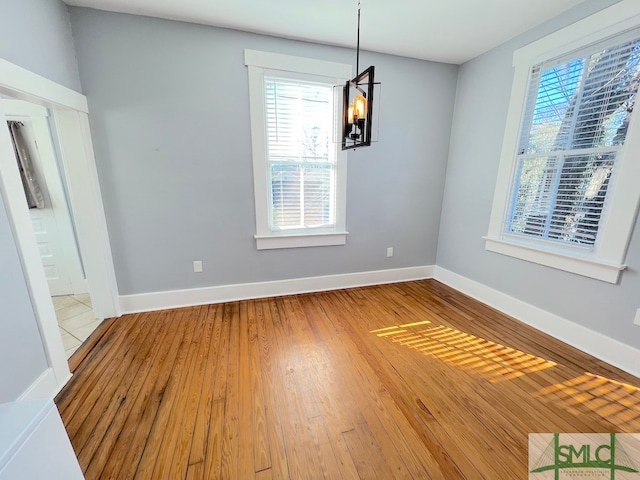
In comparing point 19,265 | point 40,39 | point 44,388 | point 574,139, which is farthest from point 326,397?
point 40,39

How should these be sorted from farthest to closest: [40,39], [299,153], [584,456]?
[299,153] → [40,39] → [584,456]

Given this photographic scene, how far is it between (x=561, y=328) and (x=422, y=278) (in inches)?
60.3

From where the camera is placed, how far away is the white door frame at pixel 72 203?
1.47 m

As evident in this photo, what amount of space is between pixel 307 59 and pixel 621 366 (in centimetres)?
368

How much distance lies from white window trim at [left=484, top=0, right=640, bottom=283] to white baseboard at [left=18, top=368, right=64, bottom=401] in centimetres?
382

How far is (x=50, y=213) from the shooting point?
9.14ft

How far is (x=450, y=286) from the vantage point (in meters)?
3.35

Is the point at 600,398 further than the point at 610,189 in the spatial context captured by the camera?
No

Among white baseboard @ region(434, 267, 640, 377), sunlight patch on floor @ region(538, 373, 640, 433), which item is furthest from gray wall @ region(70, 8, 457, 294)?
sunlight patch on floor @ region(538, 373, 640, 433)

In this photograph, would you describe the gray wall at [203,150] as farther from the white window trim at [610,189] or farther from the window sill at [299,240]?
the white window trim at [610,189]

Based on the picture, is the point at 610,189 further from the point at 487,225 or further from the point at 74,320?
the point at 74,320

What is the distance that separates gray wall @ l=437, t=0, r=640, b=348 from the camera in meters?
1.92

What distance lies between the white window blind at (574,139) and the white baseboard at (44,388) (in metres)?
3.92

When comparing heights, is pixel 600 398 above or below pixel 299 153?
below
